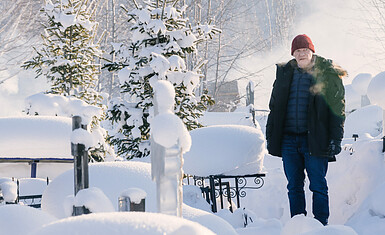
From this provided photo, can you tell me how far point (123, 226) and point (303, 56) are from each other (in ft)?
11.6

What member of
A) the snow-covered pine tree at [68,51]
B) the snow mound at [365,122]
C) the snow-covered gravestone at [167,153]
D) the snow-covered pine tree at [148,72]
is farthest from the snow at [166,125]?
the snow mound at [365,122]

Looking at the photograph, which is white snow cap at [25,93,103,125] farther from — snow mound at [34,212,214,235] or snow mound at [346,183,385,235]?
snow mound at [34,212,214,235]

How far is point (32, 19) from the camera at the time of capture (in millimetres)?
16781

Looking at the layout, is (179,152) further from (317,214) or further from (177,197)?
(317,214)

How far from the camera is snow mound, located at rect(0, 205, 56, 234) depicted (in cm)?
156

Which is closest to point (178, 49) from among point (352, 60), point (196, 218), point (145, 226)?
point (196, 218)

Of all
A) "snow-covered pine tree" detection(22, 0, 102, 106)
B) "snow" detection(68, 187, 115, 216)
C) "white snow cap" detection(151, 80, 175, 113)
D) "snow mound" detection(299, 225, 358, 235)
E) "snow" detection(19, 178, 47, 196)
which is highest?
"snow-covered pine tree" detection(22, 0, 102, 106)

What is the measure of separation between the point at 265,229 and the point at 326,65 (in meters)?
1.69

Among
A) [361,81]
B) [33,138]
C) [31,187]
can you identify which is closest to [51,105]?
[33,138]

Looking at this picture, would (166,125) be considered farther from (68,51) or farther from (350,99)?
(350,99)

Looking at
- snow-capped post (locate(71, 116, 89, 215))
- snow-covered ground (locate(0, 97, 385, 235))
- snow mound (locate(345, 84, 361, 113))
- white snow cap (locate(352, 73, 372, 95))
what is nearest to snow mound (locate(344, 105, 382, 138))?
white snow cap (locate(352, 73, 372, 95))

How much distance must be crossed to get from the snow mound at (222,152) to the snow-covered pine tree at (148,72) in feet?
4.69

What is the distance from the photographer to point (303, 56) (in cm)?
429

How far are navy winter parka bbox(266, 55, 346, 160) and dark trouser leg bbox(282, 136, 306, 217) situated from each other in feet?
0.28
